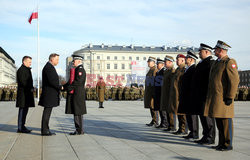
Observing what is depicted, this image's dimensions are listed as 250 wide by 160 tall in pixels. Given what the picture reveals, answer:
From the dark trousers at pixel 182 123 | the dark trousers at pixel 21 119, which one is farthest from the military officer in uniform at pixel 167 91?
the dark trousers at pixel 21 119

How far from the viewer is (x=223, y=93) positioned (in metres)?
5.58

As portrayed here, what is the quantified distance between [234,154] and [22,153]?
3631 mm

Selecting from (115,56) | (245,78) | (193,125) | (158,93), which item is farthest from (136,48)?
(193,125)

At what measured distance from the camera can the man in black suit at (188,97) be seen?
268 inches

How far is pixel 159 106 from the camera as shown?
8539 mm

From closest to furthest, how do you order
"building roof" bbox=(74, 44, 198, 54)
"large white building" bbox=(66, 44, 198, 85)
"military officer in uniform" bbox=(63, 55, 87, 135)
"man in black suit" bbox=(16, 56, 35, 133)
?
"military officer in uniform" bbox=(63, 55, 87, 135) < "man in black suit" bbox=(16, 56, 35, 133) < "large white building" bbox=(66, 44, 198, 85) < "building roof" bbox=(74, 44, 198, 54)

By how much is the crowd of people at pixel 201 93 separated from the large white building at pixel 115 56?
92.6 metres

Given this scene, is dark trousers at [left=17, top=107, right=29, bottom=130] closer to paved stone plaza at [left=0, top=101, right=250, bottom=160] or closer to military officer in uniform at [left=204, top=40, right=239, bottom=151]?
paved stone plaza at [left=0, top=101, right=250, bottom=160]

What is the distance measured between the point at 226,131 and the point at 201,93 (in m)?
1.01

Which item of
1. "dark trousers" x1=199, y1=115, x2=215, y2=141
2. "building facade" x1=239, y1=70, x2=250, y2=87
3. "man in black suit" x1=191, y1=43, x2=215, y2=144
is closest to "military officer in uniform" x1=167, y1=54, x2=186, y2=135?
"man in black suit" x1=191, y1=43, x2=215, y2=144

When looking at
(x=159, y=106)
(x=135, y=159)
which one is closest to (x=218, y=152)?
(x=135, y=159)

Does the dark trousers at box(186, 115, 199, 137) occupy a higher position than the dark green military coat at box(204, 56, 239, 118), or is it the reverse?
the dark green military coat at box(204, 56, 239, 118)

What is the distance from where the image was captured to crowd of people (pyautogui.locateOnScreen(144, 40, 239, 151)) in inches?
218

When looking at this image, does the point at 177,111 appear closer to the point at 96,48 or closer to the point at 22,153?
the point at 22,153
